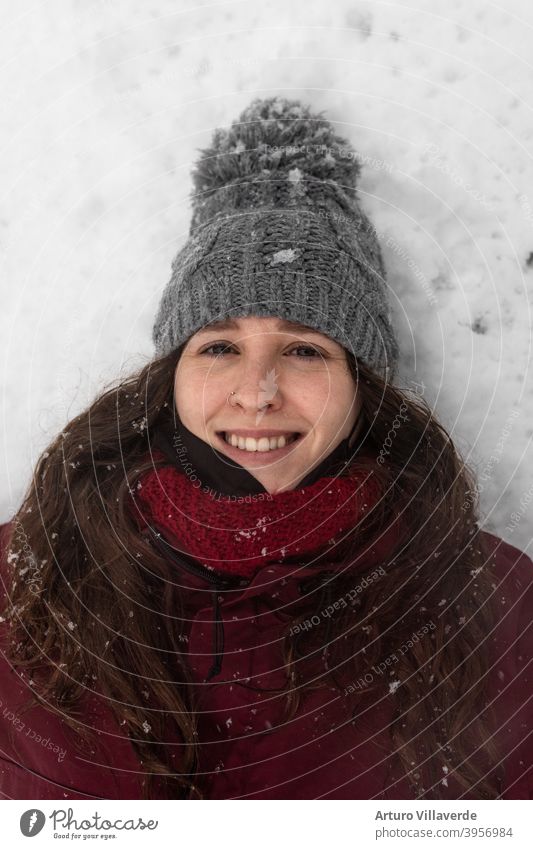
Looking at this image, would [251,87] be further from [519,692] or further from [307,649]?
[519,692]

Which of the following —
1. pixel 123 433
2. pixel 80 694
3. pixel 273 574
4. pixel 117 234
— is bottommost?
pixel 80 694

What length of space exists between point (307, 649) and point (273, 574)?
0.59 ft

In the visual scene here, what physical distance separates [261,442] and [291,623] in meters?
0.32

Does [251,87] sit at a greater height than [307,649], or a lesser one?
greater

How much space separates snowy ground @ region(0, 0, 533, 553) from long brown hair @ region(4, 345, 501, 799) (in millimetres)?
191

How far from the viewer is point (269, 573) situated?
111 cm

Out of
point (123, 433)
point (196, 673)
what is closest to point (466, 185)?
point (123, 433)

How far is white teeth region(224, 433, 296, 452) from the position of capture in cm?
115

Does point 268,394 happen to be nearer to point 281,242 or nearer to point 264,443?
point 264,443

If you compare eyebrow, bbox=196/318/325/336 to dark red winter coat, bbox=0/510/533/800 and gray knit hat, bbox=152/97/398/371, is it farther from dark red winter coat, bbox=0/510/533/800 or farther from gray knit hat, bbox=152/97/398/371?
dark red winter coat, bbox=0/510/533/800

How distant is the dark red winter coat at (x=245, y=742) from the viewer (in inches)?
45.1

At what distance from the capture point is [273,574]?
1.11 metres
